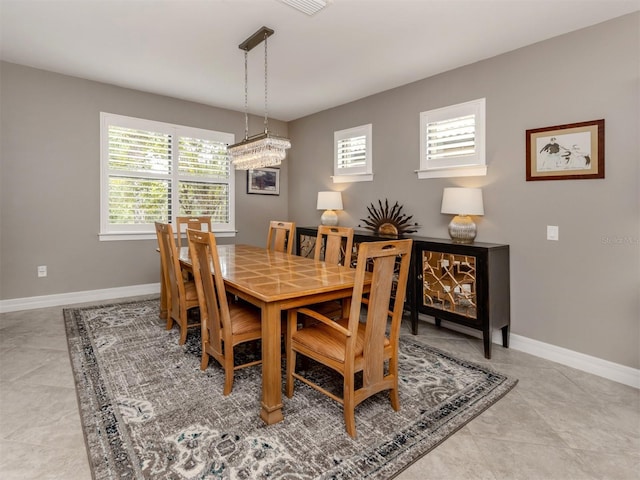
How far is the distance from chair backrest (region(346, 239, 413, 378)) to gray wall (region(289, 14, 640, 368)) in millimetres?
1835

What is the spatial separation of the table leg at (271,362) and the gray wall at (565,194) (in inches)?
93.7

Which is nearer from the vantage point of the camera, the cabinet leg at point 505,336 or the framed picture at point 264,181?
the cabinet leg at point 505,336

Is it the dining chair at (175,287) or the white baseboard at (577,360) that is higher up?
the dining chair at (175,287)

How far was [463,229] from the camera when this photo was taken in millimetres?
3387

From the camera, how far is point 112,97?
14.4 ft

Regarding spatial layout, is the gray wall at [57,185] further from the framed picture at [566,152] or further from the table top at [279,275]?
the framed picture at [566,152]

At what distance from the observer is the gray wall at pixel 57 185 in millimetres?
3850

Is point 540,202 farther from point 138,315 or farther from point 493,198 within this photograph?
point 138,315

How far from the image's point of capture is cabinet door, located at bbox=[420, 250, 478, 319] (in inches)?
120

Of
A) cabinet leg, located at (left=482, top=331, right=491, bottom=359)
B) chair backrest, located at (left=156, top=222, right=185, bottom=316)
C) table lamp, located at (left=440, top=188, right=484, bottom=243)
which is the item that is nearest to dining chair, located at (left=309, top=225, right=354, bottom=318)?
table lamp, located at (left=440, top=188, right=484, bottom=243)

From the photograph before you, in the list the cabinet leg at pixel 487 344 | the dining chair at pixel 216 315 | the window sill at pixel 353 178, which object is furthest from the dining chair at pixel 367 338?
the window sill at pixel 353 178

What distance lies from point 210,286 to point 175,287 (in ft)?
3.60

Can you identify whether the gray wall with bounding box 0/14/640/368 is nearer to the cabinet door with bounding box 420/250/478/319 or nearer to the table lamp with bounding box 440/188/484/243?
the table lamp with bounding box 440/188/484/243

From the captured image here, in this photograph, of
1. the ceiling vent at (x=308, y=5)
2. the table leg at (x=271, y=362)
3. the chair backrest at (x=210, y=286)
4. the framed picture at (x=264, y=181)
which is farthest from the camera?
the framed picture at (x=264, y=181)
